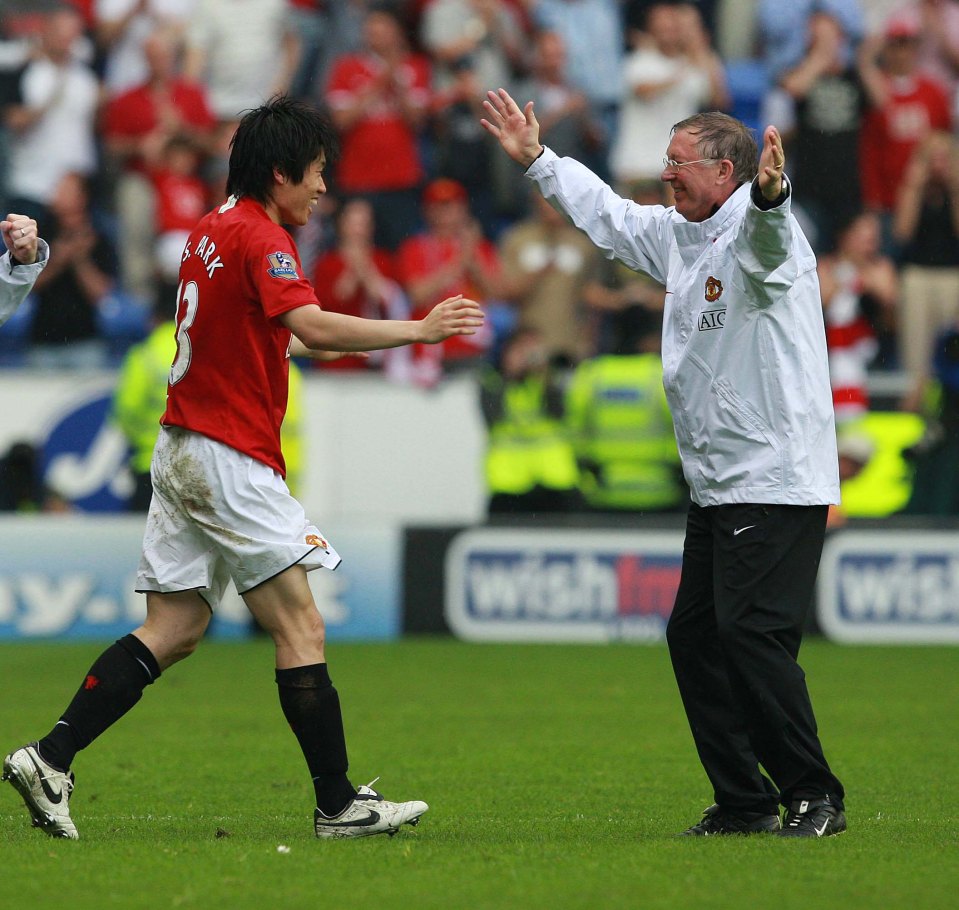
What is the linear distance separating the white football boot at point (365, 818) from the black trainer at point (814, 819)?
116 cm

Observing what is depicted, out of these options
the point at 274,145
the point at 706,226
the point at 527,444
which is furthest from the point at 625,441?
the point at 274,145

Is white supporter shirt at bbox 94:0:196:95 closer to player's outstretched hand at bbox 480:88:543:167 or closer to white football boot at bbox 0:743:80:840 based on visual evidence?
player's outstretched hand at bbox 480:88:543:167

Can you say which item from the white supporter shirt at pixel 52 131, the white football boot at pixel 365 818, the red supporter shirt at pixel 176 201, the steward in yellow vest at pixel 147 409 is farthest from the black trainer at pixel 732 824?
the white supporter shirt at pixel 52 131

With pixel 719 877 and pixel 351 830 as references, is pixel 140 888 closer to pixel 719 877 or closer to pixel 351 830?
pixel 351 830

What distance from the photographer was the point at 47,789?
17.3ft

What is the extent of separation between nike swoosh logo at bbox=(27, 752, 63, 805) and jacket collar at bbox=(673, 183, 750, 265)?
2602 mm

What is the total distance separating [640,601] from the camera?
41.8 feet

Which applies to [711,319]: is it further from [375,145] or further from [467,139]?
[467,139]

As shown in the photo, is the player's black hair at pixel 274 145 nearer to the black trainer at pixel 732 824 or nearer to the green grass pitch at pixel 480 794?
the green grass pitch at pixel 480 794

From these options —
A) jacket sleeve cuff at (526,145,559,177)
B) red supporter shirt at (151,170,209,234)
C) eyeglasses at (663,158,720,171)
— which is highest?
red supporter shirt at (151,170,209,234)

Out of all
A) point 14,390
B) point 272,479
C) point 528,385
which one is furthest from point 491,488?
point 272,479

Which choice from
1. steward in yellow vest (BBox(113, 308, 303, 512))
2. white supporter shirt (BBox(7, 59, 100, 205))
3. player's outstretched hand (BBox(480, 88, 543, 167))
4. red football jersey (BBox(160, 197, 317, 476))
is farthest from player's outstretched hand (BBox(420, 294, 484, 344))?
white supporter shirt (BBox(7, 59, 100, 205))

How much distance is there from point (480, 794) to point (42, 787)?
1842 mm

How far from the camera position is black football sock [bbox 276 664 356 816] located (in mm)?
5340
